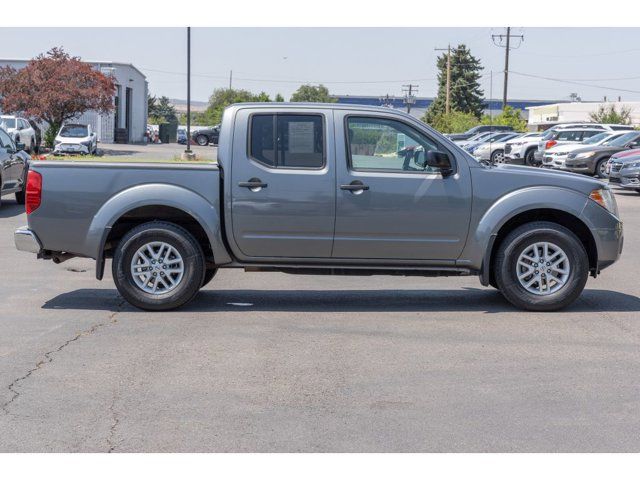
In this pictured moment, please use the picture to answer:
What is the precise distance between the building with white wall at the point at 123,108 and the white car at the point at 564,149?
3146 cm

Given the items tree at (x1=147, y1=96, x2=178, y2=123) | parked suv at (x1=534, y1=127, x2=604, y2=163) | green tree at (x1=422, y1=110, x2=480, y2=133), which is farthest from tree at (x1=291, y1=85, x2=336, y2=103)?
parked suv at (x1=534, y1=127, x2=604, y2=163)

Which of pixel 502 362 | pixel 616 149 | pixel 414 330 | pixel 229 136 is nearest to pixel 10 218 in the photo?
pixel 229 136

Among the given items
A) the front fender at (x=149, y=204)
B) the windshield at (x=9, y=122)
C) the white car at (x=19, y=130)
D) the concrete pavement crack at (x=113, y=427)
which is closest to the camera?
the concrete pavement crack at (x=113, y=427)

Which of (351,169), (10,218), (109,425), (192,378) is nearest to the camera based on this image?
(109,425)

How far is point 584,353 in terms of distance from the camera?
7.43 m

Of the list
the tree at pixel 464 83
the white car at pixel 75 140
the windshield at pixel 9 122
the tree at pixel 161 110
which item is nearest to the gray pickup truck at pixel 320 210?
the windshield at pixel 9 122

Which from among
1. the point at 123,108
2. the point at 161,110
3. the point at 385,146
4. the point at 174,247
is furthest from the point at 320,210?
the point at 161,110

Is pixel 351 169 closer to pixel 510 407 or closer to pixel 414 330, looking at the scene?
pixel 414 330

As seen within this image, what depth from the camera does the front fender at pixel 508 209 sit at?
8906mm

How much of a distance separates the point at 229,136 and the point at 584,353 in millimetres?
3813

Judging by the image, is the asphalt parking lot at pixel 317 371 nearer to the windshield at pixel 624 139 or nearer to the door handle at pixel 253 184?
the door handle at pixel 253 184

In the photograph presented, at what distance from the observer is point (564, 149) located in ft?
109

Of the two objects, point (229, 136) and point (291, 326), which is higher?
point (229, 136)

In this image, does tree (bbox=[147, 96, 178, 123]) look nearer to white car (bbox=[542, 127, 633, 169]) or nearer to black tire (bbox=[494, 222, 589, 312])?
white car (bbox=[542, 127, 633, 169])
